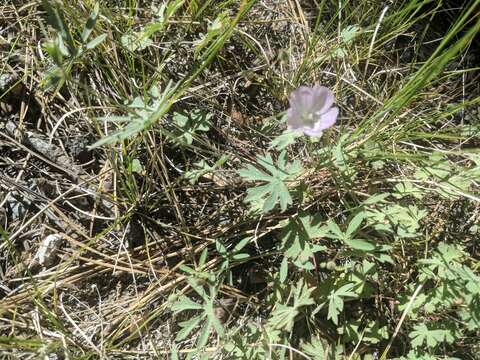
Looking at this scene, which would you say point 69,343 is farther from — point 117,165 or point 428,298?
point 428,298

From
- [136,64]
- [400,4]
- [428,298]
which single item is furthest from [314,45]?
[428,298]

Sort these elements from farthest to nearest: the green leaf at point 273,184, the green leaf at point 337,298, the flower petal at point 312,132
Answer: the green leaf at point 337,298 < the green leaf at point 273,184 < the flower petal at point 312,132

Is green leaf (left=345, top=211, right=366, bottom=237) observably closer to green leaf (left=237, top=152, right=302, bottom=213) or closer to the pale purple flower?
green leaf (left=237, top=152, right=302, bottom=213)

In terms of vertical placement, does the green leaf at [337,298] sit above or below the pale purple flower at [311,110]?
below

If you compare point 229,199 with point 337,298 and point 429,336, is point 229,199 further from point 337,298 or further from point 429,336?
point 429,336

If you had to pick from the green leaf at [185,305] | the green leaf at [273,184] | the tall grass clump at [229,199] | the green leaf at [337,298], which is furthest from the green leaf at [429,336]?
the green leaf at [185,305]

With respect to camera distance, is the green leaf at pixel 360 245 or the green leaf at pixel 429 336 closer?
the green leaf at pixel 360 245

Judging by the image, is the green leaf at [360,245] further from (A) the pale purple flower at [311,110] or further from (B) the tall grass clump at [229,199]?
(A) the pale purple flower at [311,110]

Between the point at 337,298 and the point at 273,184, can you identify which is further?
the point at 337,298

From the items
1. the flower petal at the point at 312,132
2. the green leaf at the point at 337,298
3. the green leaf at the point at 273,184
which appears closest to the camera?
the flower petal at the point at 312,132

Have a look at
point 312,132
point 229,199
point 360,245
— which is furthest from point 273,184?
point 229,199
